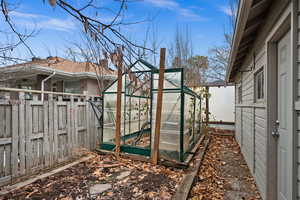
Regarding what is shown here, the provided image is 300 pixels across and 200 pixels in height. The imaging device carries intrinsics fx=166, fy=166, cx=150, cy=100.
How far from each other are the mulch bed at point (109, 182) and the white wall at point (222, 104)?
6.83 m

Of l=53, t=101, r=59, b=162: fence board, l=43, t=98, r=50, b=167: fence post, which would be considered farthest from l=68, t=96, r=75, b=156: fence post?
l=43, t=98, r=50, b=167: fence post

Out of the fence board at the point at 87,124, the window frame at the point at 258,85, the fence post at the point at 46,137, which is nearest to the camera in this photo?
the window frame at the point at 258,85

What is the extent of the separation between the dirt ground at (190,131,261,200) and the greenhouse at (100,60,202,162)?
0.64m

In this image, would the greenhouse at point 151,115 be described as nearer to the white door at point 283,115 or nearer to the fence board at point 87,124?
the fence board at point 87,124

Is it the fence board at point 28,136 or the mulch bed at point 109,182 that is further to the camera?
the fence board at point 28,136

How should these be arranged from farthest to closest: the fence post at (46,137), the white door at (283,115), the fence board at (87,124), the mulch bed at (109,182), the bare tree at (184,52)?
1. the bare tree at (184,52)
2. the fence board at (87,124)
3. the fence post at (46,137)
4. the mulch bed at (109,182)
5. the white door at (283,115)

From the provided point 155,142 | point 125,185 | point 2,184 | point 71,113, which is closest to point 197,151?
point 155,142

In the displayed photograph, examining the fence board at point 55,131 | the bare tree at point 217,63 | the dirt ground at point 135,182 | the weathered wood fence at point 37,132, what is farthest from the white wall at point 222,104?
the fence board at point 55,131

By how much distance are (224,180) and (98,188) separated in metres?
2.50

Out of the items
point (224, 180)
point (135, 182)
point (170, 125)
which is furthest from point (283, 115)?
point (135, 182)

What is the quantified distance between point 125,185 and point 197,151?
2852 mm

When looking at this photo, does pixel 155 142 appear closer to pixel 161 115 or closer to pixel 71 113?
pixel 161 115

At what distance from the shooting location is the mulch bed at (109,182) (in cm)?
257

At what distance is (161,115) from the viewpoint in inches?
156
